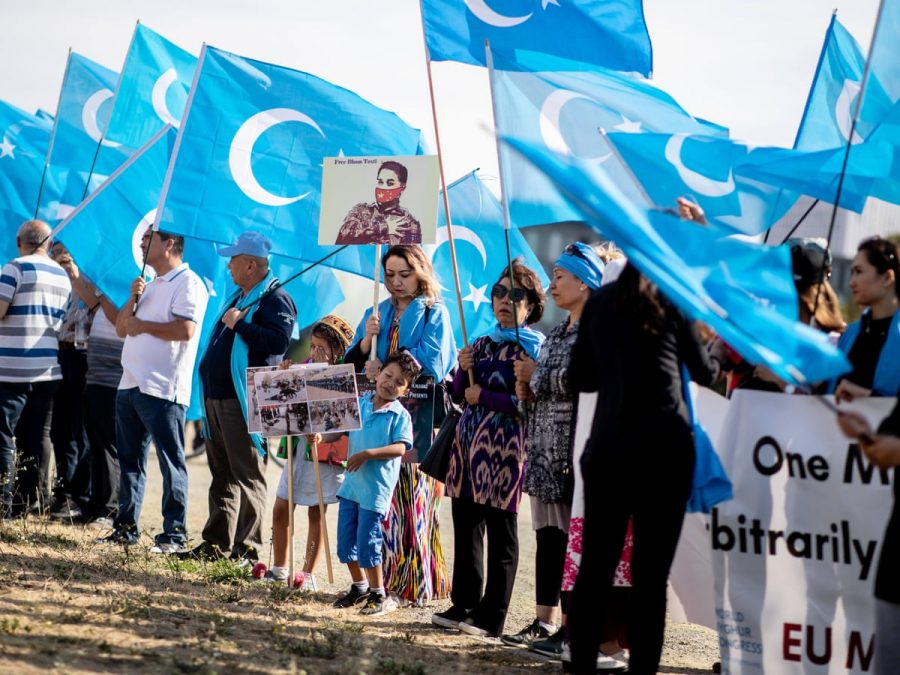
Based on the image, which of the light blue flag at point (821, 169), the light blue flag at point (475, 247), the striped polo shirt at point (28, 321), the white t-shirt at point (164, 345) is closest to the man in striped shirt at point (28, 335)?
the striped polo shirt at point (28, 321)

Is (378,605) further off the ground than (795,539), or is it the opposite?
(795,539)

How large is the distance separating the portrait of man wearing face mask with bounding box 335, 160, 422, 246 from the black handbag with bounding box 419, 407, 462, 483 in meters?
1.37

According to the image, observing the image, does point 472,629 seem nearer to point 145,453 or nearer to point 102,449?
point 145,453

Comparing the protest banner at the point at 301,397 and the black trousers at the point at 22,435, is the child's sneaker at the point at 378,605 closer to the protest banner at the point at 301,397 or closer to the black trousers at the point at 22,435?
the protest banner at the point at 301,397

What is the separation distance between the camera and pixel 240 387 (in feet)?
26.6

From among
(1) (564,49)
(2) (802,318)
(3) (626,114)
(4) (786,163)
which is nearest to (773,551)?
(2) (802,318)

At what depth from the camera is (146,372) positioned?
27.5ft

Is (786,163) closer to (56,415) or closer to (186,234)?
(186,234)

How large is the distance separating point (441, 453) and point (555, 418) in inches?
35.7

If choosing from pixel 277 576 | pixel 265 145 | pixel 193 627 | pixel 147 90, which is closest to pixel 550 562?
pixel 193 627

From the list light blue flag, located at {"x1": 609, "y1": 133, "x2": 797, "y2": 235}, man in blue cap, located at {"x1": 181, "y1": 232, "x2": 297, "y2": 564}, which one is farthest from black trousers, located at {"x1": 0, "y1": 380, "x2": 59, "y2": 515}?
light blue flag, located at {"x1": 609, "y1": 133, "x2": 797, "y2": 235}

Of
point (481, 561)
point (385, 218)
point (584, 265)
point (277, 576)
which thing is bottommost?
point (277, 576)

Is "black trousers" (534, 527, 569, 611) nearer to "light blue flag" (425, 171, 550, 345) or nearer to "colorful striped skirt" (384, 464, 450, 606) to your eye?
"colorful striped skirt" (384, 464, 450, 606)

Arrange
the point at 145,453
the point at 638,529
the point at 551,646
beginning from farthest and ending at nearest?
the point at 145,453
the point at 551,646
the point at 638,529
